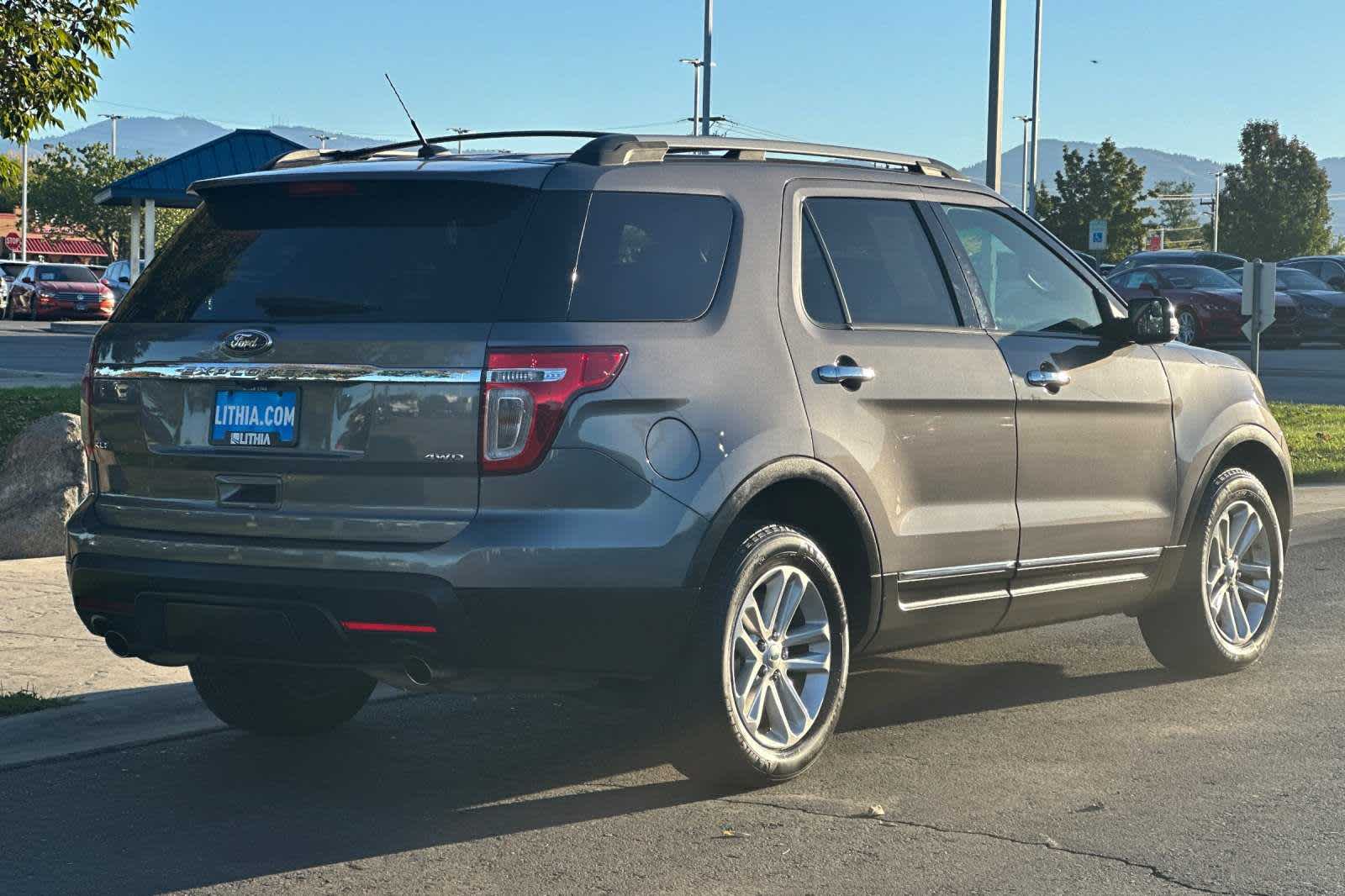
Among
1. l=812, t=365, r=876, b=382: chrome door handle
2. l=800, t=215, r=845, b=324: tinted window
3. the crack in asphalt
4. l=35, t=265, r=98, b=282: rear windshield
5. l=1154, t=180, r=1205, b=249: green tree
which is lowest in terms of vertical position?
the crack in asphalt

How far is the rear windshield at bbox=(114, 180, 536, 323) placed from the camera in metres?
5.31

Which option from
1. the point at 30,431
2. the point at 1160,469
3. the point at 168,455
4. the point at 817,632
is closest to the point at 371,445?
the point at 168,455

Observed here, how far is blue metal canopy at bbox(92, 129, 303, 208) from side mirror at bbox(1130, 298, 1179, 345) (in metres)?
25.6

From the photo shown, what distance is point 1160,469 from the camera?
23.9ft

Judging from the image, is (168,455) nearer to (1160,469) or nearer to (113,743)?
(113,743)

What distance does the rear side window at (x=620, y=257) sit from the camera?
207 inches

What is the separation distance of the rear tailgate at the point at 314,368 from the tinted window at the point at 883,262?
1238 millimetres

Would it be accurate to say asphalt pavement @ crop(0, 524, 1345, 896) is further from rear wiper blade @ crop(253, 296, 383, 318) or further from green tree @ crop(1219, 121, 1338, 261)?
green tree @ crop(1219, 121, 1338, 261)

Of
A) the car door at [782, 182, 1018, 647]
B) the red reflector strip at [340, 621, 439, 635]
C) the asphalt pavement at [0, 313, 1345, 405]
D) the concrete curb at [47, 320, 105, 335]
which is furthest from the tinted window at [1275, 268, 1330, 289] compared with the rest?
the red reflector strip at [340, 621, 439, 635]

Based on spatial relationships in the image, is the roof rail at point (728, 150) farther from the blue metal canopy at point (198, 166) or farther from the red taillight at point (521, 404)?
the blue metal canopy at point (198, 166)

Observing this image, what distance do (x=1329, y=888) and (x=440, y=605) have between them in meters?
2.40

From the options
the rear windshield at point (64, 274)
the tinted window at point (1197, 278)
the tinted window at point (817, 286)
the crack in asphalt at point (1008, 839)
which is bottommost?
the crack in asphalt at point (1008, 839)

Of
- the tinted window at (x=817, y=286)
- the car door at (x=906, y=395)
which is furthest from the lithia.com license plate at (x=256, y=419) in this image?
the tinted window at (x=817, y=286)

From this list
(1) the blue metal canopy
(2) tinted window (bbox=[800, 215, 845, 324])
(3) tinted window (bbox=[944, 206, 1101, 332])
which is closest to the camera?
(2) tinted window (bbox=[800, 215, 845, 324])
